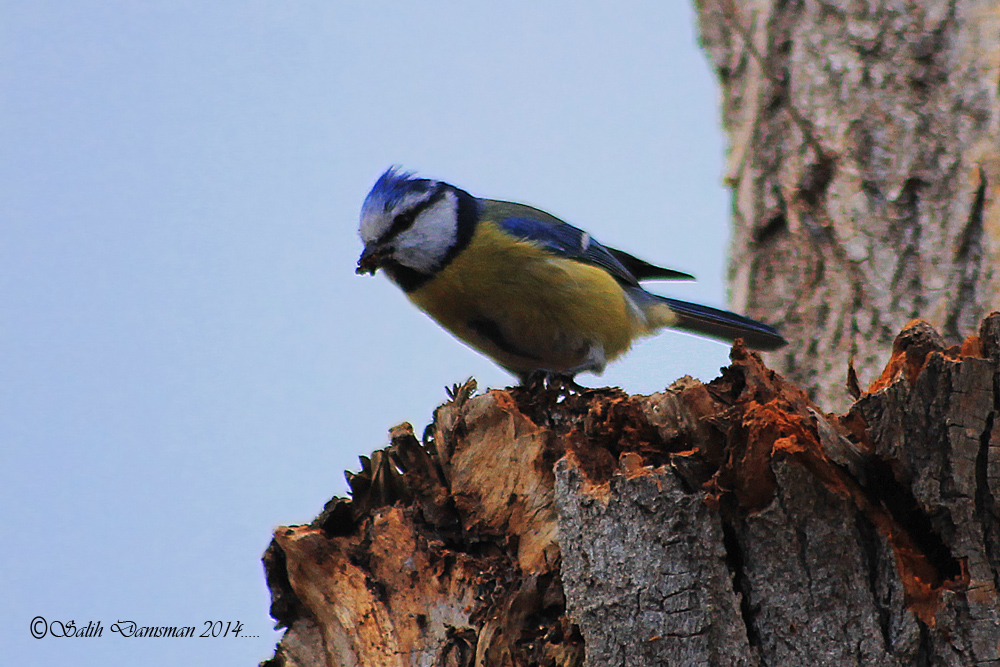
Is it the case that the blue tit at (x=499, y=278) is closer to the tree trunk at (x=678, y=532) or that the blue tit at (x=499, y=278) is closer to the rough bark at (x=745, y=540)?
the tree trunk at (x=678, y=532)

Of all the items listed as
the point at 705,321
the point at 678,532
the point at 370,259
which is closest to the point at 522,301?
the point at 370,259

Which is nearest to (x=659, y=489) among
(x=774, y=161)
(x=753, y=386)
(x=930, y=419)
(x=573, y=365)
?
(x=753, y=386)

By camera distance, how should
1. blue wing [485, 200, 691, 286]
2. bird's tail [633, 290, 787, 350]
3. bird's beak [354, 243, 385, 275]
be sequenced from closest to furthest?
bird's beak [354, 243, 385, 275] < blue wing [485, 200, 691, 286] < bird's tail [633, 290, 787, 350]

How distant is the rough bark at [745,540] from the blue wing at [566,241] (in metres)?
1.22

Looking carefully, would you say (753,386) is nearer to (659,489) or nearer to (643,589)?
(659,489)

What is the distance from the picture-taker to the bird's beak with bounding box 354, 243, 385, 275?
280cm

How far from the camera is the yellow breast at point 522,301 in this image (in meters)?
2.85

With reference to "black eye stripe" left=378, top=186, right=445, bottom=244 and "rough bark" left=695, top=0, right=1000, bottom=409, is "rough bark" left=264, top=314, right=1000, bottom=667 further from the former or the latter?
"rough bark" left=695, top=0, right=1000, bottom=409

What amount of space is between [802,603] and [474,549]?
66 centimetres

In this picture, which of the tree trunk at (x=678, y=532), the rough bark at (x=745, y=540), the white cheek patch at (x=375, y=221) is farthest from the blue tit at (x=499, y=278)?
the rough bark at (x=745, y=540)

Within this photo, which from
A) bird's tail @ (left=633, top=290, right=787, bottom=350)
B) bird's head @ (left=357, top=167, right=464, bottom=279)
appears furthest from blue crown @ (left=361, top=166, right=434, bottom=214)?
bird's tail @ (left=633, top=290, right=787, bottom=350)

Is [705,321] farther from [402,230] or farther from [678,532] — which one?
[678,532]

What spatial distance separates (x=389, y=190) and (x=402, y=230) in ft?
0.42

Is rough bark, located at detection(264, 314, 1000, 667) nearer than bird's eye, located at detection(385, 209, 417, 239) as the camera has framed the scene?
Yes
